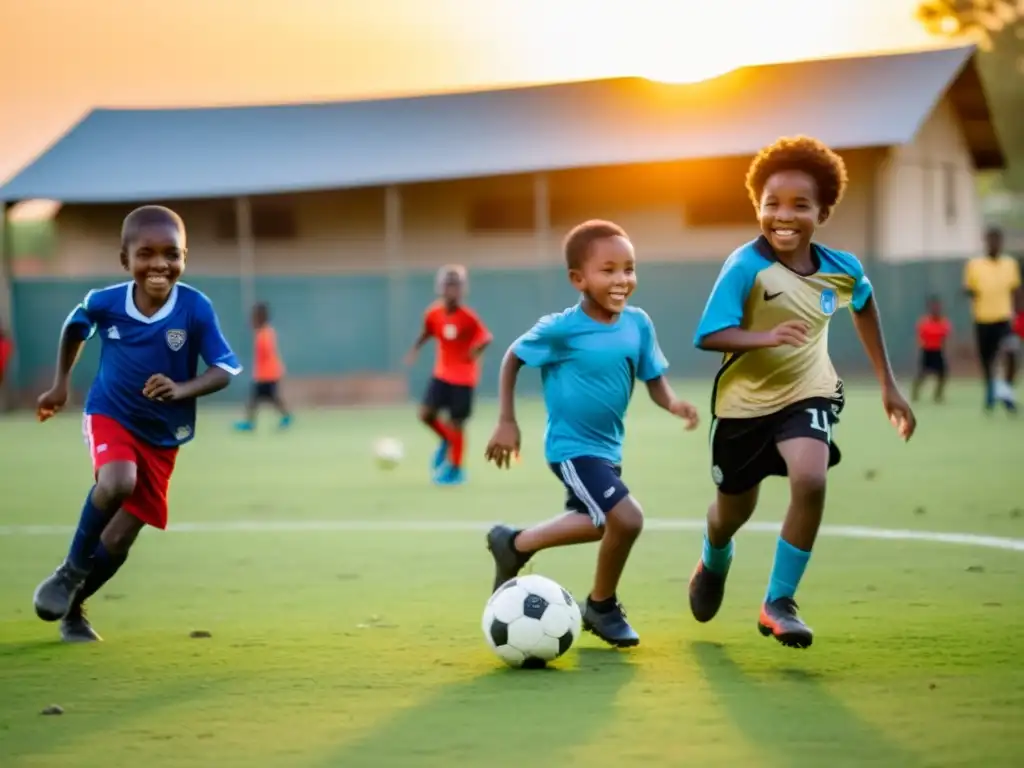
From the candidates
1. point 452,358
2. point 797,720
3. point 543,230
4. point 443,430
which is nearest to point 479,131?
point 543,230

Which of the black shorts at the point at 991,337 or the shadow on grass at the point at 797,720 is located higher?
the shadow on grass at the point at 797,720

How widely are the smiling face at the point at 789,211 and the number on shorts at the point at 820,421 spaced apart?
2.02 feet

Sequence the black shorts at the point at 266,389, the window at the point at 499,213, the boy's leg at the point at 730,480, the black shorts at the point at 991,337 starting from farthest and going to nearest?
the window at the point at 499,213, the black shorts at the point at 266,389, the black shorts at the point at 991,337, the boy's leg at the point at 730,480

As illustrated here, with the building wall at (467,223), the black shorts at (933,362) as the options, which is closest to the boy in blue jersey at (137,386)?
the black shorts at (933,362)

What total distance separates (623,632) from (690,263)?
80.8 ft

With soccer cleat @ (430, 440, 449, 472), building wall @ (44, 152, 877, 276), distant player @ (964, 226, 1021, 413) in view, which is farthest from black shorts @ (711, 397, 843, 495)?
building wall @ (44, 152, 877, 276)

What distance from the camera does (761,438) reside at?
6664 mm

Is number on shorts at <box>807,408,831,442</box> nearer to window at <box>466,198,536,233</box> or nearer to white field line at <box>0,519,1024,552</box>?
white field line at <box>0,519,1024,552</box>

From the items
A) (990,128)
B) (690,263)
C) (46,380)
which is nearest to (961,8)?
(990,128)

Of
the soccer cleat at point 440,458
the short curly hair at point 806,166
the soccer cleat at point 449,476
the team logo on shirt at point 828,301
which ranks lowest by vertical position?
the soccer cleat at point 449,476

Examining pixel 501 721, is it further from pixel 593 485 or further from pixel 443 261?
pixel 443 261

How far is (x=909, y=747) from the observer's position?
193 inches

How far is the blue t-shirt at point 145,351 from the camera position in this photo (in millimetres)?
7137

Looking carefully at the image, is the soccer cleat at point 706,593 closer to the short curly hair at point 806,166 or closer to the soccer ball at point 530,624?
the soccer ball at point 530,624
